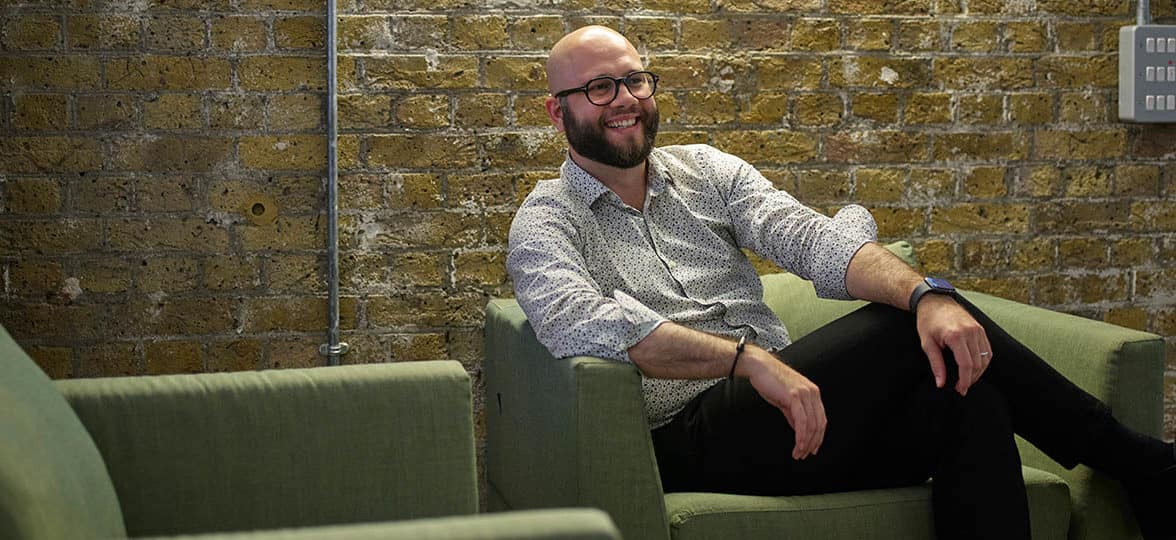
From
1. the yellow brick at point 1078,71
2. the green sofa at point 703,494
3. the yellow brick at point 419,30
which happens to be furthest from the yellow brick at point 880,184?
the yellow brick at point 419,30

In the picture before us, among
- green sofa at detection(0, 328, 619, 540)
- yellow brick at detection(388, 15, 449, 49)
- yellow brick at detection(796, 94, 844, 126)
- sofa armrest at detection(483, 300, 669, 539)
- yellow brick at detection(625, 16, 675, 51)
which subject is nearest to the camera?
green sofa at detection(0, 328, 619, 540)

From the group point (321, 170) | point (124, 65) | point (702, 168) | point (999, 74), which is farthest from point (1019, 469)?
point (124, 65)

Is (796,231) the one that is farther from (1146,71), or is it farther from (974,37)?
(1146,71)

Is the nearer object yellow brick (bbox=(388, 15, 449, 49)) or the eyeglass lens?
the eyeglass lens

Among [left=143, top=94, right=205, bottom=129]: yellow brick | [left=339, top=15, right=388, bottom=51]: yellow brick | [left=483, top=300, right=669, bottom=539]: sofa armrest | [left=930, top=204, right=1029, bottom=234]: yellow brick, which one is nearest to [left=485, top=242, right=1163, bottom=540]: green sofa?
[left=483, top=300, right=669, bottom=539]: sofa armrest

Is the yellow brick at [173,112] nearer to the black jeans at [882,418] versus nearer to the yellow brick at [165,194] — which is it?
the yellow brick at [165,194]

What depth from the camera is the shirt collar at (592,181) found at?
2.64m

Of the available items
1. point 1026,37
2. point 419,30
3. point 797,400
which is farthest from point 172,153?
point 1026,37

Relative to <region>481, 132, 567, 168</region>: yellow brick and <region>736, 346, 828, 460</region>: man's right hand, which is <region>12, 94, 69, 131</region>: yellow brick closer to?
<region>481, 132, 567, 168</region>: yellow brick

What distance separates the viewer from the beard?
266 cm

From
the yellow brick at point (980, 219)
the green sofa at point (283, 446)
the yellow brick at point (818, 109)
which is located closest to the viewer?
the green sofa at point (283, 446)

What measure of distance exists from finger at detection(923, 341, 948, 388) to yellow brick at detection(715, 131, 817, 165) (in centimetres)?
103

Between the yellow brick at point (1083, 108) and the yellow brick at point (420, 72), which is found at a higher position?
the yellow brick at point (420, 72)

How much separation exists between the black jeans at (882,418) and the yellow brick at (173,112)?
1338mm
